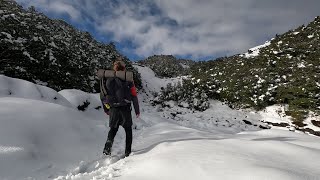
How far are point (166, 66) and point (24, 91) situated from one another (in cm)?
3834

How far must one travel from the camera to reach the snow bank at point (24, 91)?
10.1 meters

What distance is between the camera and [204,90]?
23.4 metres

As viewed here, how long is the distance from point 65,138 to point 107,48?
27757 millimetres

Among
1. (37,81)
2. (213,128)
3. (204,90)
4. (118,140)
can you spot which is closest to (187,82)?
(204,90)

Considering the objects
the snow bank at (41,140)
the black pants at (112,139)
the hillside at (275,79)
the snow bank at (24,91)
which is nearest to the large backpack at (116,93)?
the black pants at (112,139)

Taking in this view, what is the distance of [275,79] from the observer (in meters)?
20.7

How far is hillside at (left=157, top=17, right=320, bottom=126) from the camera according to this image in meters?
17.6

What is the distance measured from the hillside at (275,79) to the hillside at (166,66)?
11110 millimetres

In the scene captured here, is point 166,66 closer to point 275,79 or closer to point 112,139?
point 275,79

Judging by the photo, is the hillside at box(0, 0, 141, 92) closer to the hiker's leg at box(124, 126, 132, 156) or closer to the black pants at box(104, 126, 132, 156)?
the black pants at box(104, 126, 132, 156)

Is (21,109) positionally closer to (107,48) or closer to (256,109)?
(256,109)

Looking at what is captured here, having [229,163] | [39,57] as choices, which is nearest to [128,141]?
[229,163]

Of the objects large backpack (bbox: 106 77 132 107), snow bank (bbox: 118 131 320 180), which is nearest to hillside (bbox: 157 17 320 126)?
snow bank (bbox: 118 131 320 180)

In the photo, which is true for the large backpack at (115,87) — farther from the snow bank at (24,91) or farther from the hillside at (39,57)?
the hillside at (39,57)
